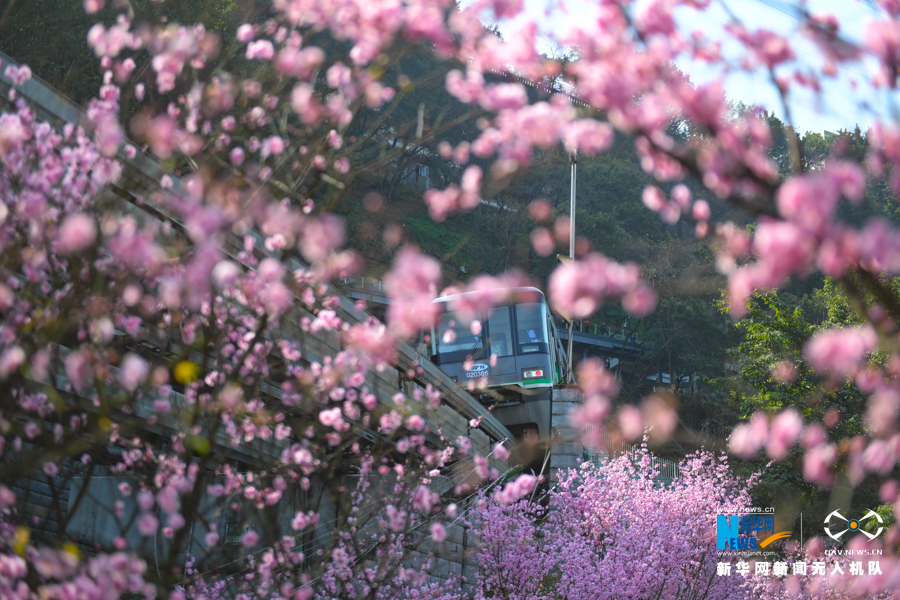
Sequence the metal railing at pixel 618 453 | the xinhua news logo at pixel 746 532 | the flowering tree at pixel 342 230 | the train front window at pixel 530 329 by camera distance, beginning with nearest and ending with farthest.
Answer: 1. the flowering tree at pixel 342 230
2. the xinhua news logo at pixel 746 532
3. the metal railing at pixel 618 453
4. the train front window at pixel 530 329

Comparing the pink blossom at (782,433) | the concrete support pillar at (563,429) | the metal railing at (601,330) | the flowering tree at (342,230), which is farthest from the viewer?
the metal railing at (601,330)

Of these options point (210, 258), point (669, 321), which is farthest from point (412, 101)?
point (210, 258)

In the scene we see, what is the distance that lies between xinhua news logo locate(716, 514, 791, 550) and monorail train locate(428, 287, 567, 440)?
490 cm

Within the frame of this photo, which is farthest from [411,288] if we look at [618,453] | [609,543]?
[618,453]

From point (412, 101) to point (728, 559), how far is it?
31.2 m

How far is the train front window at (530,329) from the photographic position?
1916 cm

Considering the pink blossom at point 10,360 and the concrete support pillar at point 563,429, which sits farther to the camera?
the concrete support pillar at point 563,429

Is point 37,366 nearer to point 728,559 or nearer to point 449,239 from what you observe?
point 728,559

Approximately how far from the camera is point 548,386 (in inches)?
749

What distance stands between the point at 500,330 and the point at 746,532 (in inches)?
291

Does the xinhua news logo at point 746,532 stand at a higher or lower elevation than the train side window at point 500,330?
lower

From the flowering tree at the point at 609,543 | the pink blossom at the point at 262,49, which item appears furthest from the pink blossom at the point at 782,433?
the flowering tree at the point at 609,543

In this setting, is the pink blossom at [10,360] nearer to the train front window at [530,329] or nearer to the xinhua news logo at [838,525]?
the train front window at [530,329]

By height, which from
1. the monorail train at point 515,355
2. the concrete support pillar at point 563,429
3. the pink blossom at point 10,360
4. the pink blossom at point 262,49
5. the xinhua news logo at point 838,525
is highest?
the monorail train at point 515,355
